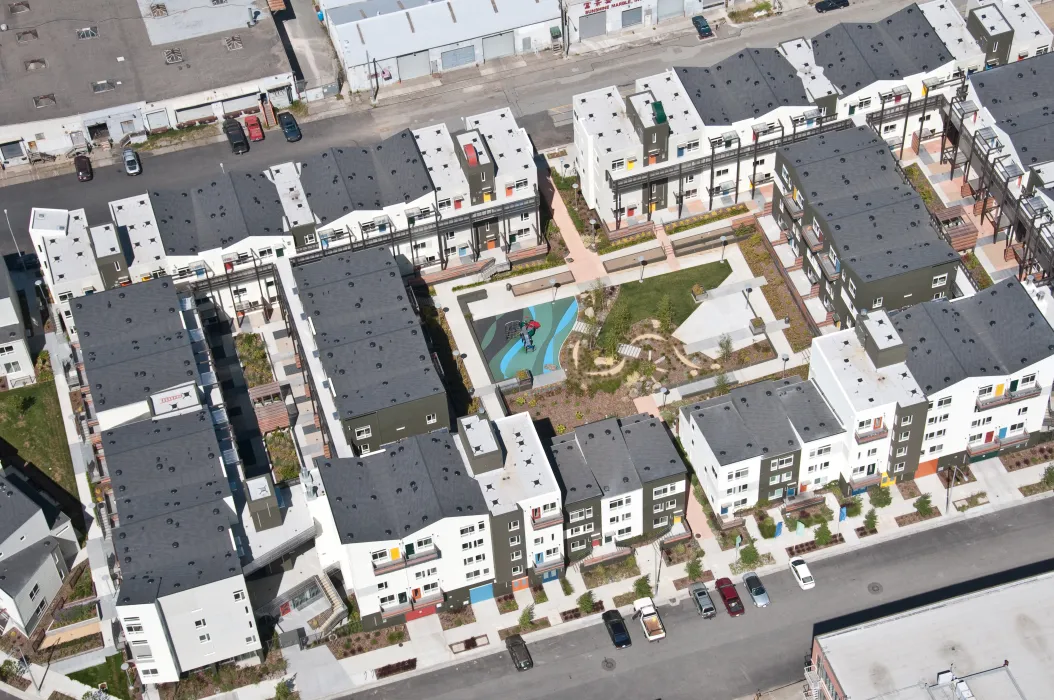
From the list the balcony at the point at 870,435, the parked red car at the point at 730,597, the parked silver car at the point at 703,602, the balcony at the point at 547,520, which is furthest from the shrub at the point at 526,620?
the balcony at the point at 870,435

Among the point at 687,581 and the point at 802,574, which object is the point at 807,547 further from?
the point at 687,581

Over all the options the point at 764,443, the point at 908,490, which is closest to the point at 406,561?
the point at 764,443

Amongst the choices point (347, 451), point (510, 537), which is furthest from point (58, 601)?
point (510, 537)

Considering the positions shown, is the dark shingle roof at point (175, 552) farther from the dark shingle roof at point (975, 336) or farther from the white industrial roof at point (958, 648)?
the dark shingle roof at point (975, 336)

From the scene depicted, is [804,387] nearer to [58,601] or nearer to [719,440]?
[719,440]

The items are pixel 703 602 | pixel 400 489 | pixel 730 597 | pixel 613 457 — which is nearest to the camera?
pixel 400 489

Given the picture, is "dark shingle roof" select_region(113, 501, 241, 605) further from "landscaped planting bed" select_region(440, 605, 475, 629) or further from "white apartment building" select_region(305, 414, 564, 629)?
"landscaped planting bed" select_region(440, 605, 475, 629)
